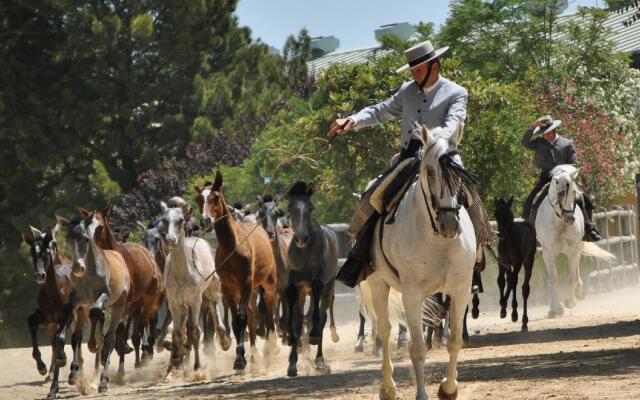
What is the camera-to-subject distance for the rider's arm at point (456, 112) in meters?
10.6

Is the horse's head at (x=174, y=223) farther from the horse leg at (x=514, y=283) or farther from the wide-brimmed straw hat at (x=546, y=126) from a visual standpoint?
the wide-brimmed straw hat at (x=546, y=126)

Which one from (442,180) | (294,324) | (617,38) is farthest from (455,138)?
(617,38)

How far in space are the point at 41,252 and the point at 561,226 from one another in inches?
368

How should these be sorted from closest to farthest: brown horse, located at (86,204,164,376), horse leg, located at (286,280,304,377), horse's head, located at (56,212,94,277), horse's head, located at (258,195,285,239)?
horse leg, located at (286,280,304,377)
horse's head, located at (56,212,94,277)
brown horse, located at (86,204,164,376)
horse's head, located at (258,195,285,239)

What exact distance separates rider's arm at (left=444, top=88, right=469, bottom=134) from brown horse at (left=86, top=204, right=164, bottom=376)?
7341 mm

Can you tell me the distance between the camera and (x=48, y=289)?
1720 cm

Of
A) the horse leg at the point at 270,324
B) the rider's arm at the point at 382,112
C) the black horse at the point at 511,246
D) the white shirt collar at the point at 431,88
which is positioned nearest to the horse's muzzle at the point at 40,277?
the horse leg at the point at 270,324

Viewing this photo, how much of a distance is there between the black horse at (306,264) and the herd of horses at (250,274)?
15mm

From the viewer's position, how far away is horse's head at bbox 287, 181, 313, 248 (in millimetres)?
15547

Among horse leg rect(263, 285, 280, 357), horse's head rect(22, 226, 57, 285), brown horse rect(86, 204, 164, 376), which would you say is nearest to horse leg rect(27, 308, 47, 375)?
horse's head rect(22, 226, 57, 285)

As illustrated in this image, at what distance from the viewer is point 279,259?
749 inches

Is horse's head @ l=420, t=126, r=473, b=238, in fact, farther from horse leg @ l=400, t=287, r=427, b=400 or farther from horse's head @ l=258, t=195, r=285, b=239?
horse's head @ l=258, t=195, r=285, b=239

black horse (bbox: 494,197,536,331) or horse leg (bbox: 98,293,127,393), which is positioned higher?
black horse (bbox: 494,197,536,331)

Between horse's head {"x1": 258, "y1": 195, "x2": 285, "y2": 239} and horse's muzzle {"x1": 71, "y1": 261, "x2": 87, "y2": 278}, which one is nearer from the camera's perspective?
horse's muzzle {"x1": 71, "y1": 261, "x2": 87, "y2": 278}
